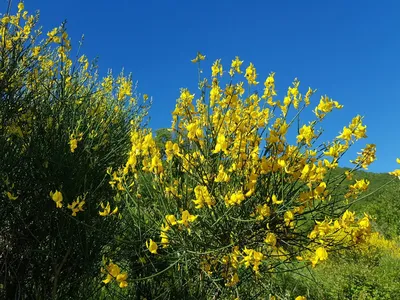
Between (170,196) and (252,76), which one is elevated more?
(252,76)

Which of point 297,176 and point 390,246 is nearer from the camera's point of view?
point 297,176

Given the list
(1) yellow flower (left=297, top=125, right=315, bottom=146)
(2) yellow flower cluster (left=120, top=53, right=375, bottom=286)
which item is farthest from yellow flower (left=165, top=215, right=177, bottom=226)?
(1) yellow flower (left=297, top=125, right=315, bottom=146)

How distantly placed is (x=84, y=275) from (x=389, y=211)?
57.5ft

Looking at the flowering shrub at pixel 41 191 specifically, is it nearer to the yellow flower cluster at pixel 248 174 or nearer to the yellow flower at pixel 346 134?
the yellow flower cluster at pixel 248 174

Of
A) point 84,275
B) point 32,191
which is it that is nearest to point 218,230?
point 84,275

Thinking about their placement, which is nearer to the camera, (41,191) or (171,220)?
(171,220)

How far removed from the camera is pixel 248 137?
2695mm

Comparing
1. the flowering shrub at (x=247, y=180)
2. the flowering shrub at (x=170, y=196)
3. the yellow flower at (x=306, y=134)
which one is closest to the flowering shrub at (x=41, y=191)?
the flowering shrub at (x=170, y=196)

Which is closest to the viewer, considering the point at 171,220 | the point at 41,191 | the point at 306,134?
the point at 306,134

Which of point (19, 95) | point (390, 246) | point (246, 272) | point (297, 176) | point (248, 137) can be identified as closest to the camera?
point (297, 176)

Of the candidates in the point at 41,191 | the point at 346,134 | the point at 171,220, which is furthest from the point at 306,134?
the point at 41,191

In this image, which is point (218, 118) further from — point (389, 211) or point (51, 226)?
point (389, 211)

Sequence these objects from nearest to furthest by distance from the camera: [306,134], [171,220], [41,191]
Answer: [306,134], [171,220], [41,191]

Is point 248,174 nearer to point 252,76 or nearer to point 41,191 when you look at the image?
point 252,76
